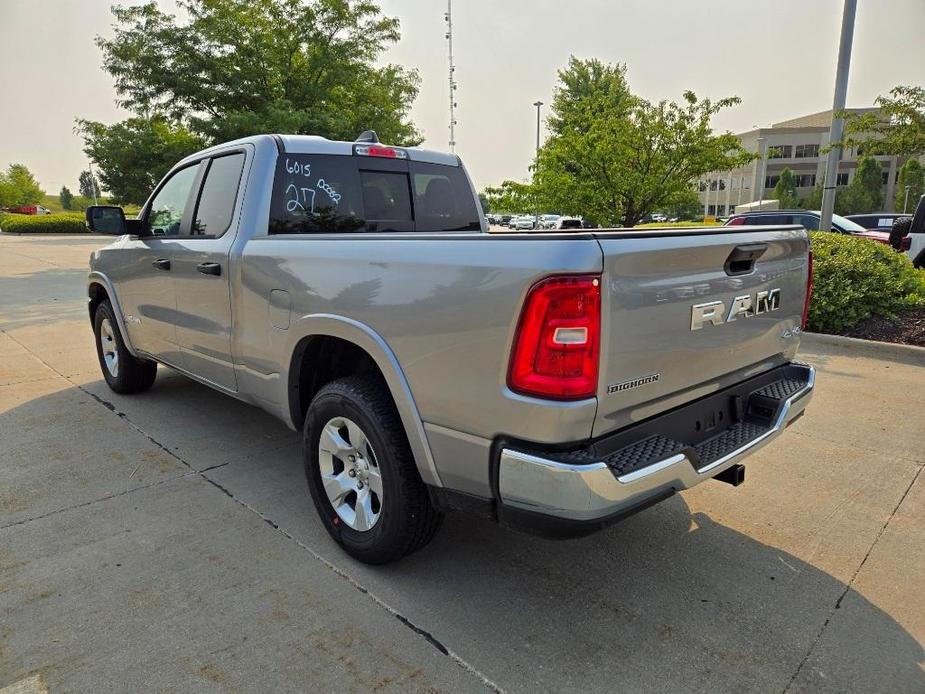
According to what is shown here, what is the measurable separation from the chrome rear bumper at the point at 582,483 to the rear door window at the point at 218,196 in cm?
240

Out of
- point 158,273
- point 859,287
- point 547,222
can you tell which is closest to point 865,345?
point 859,287

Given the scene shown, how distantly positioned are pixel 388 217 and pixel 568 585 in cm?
237

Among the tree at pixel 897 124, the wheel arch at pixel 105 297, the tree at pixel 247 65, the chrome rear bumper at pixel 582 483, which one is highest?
the tree at pixel 247 65

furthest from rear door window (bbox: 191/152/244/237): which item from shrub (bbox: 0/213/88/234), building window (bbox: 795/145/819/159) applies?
building window (bbox: 795/145/819/159)

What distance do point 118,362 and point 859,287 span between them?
7.78m

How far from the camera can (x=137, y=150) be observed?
14.7 meters

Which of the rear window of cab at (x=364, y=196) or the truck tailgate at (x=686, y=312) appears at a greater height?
the rear window of cab at (x=364, y=196)

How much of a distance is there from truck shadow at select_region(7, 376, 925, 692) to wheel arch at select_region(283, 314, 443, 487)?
590 mm

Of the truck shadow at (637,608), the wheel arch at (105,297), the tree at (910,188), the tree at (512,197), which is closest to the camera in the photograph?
the truck shadow at (637,608)

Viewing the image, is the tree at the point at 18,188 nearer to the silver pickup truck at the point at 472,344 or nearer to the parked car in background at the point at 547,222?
the parked car in background at the point at 547,222

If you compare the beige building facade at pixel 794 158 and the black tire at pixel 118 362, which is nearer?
the black tire at pixel 118 362

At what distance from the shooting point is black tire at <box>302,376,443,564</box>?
2.54 meters

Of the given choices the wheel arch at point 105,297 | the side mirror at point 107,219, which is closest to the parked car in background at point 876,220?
the wheel arch at point 105,297

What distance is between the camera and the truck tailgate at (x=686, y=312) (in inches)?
81.4
